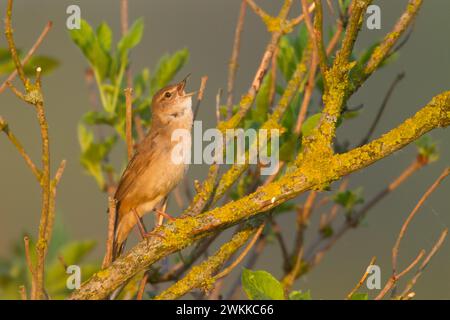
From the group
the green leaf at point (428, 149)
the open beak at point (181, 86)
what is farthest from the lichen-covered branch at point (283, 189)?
the open beak at point (181, 86)

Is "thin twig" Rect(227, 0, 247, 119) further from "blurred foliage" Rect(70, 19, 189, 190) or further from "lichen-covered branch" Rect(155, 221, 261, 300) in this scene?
"lichen-covered branch" Rect(155, 221, 261, 300)

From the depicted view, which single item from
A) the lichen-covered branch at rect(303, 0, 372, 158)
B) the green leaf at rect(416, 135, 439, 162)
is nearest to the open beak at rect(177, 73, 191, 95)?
the green leaf at rect(416, 135, 439, 162)

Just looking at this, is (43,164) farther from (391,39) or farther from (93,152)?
(391,39)

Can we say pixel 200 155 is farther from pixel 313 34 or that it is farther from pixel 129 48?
pixel 313 34

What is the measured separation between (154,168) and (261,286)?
5.13ft

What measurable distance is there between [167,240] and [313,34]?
858 mm

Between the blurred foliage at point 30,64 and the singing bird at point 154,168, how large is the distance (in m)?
0.66

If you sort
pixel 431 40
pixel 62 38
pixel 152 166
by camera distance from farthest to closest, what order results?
pixel 62 38 < pixel 431 40 < pixel 152 166

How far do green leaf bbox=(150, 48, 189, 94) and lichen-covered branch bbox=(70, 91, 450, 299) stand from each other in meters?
1.20

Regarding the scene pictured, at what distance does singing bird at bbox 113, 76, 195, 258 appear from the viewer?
4.03 m

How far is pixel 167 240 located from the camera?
8.98ft

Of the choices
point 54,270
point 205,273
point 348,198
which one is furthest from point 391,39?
point 54,270

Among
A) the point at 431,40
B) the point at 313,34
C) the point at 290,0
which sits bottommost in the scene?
the point at 313,34
